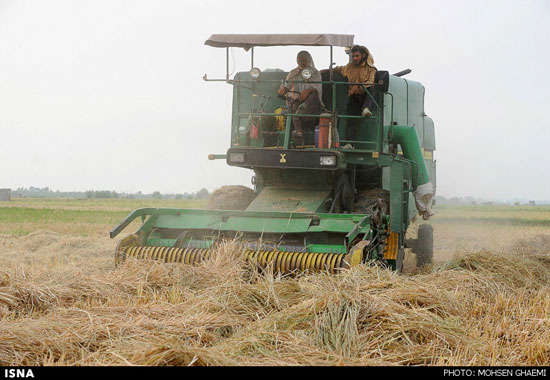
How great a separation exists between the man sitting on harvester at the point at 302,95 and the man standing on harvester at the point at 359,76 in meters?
0.46

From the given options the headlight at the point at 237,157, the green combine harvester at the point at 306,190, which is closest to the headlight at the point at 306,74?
the green combine harvester at the point at 306,190

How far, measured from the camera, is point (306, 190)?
352 inches

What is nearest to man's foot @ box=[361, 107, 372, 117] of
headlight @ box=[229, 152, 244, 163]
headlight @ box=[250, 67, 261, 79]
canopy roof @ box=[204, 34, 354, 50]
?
canopy roof @ box=[204, 34, 354, 50]

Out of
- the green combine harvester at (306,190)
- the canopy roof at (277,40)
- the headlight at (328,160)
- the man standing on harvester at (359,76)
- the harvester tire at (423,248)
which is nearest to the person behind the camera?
the green combine harvester at (306,190)

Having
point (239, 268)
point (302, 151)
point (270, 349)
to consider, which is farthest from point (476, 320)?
point (302, 151)

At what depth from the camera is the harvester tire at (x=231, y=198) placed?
30.1 ft

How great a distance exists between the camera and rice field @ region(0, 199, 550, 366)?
13.6 feet

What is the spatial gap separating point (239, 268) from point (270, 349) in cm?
237

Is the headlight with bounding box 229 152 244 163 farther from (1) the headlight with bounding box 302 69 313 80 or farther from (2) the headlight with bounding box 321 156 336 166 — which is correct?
(1) the headlight with bounding box 302 69 313 80

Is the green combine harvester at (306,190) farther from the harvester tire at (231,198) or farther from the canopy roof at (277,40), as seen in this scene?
the harvester tire at (231,198)

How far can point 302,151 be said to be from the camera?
324 inches

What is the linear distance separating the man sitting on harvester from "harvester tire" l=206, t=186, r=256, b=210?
1210 mm

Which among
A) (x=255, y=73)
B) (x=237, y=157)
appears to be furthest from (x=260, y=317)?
(x=255, y=73)
